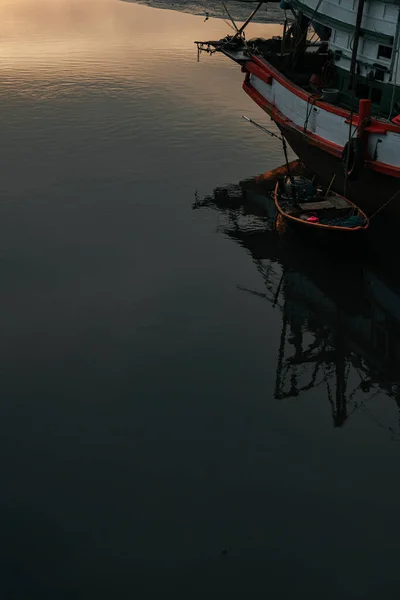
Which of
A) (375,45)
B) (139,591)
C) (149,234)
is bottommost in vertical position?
(139,591)

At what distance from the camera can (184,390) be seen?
19.6m

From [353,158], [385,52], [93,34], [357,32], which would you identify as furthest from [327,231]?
[93,34]

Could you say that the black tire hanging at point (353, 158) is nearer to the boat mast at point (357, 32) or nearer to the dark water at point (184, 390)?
the boat mast at point (357, 32)

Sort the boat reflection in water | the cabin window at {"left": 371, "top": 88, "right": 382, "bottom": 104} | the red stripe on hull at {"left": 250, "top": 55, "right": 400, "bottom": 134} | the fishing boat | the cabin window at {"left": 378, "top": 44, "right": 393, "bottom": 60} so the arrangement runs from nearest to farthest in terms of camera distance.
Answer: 1. the boat reflection in water
2. the red stripe on hull at {"left": 250, "top": 55, "right": 400, "bottom": 134}
3. the fishing boat
4. the cabin window at {"left": 378, "top": 44, "right": 393, "bottom": 60}
5. the cabin window at {"left": 371, "top": 88, "right": 382, "bottom": 104}

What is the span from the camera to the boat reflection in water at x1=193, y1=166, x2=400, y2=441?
65.8 ft

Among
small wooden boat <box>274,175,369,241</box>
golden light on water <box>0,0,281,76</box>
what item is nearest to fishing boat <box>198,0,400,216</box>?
small wooden boat <box>274,175,369,241</box>

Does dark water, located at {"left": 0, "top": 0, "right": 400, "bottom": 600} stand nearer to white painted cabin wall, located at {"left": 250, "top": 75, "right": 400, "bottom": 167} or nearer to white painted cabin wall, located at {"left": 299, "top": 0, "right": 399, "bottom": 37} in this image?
white painted cabin wall, located at {"left": 250, "top": 75, "right": 400, "bottom": 167}

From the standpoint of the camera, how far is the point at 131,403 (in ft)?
62.4

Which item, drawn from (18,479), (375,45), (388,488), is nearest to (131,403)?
(18,479)

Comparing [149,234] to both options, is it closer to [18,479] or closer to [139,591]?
[18,479]

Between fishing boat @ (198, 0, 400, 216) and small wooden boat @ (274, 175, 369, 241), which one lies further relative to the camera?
fishing boat @ (198, 0, 400, 216)

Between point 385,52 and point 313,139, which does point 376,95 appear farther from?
point 313,139

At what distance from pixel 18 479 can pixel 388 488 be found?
9542mm

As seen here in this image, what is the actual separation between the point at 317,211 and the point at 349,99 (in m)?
7.53
